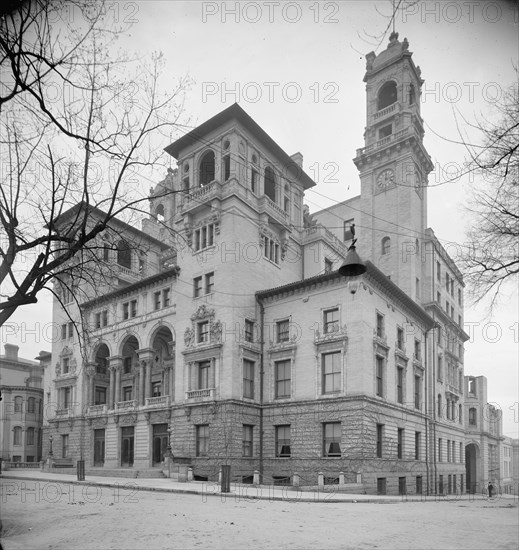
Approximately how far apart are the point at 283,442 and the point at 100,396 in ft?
69.2

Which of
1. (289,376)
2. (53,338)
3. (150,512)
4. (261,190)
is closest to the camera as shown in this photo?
(150,512)

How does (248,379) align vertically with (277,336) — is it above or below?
below

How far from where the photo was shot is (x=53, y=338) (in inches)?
2152

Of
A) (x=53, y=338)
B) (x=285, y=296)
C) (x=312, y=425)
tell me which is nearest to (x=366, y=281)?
(x=285, y=296)

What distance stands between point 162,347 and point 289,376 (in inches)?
524

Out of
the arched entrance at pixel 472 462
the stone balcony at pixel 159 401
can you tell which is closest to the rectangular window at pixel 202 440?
the stone balcony at pixel 159 401

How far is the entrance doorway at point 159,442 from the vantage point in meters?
41.7

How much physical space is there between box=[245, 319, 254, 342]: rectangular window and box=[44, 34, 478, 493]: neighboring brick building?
0.37 feet

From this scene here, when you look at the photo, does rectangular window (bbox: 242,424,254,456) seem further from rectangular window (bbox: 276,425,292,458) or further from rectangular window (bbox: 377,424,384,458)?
rectangular window (bbox: 377,424,384,458)

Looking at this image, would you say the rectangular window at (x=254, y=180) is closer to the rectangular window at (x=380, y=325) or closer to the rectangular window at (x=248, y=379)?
the rectangular window at (x=248, y=379)

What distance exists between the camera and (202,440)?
38031mm

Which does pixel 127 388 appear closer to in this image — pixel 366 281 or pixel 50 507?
pixel 366 281

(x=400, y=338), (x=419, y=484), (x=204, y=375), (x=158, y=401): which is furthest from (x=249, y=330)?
(x=419, y=484)

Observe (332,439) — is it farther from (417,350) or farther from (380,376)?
(417,350)
